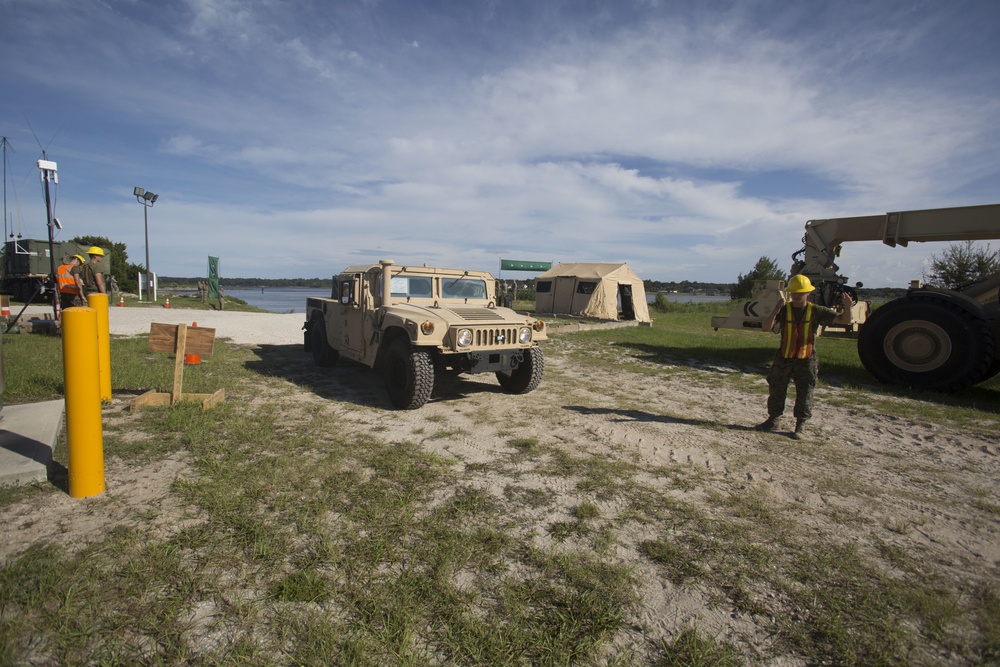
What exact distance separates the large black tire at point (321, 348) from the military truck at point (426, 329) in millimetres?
273

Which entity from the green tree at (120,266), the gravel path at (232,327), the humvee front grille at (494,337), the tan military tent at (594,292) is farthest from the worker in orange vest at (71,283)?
the green tree at (120,266)

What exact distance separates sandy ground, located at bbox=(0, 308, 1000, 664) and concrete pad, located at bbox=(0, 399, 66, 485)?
14.0 inches

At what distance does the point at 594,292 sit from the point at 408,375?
14480 mm

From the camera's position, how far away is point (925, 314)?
7383mm

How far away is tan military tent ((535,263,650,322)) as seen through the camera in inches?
758

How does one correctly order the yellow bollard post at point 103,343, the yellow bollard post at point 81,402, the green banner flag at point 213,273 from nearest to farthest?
the yellow bollard post at point 81,402
the yellow bollard post at point 103,343
the green banner flag at point 213,273

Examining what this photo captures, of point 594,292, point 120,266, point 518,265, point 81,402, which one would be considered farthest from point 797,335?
point 120,266

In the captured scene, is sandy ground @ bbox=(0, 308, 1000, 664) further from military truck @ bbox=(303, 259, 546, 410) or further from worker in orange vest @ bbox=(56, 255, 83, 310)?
worker in orange vest @ bbox=(56, 255, 83, 310)

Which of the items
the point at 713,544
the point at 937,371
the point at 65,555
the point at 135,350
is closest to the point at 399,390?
the point at 65,555

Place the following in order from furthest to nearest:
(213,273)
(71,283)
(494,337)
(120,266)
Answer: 1. (120,266)
2. (213,273)
3. (71,283)
4. (494,337)

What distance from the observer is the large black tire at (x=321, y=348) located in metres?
8.46

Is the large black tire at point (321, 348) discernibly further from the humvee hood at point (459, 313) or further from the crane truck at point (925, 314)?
the crane truck at point (925, 314)

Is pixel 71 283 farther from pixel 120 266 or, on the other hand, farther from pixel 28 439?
pixel 120 266

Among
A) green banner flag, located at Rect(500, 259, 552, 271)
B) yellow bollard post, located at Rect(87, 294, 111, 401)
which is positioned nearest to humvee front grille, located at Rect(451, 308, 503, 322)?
yellow bollard post, located at Rect(87, 294, 111, 401)
